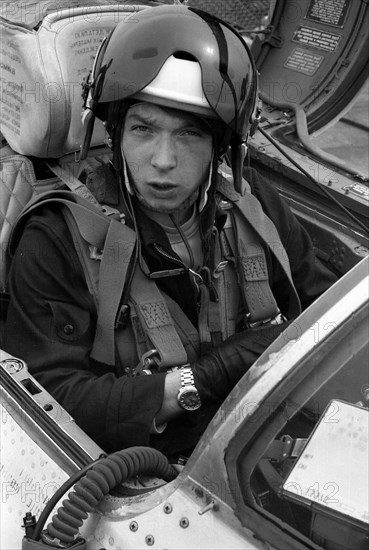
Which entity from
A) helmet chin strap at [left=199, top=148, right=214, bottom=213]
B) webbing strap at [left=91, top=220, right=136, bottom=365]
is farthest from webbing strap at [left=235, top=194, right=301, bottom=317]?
webbing strap at [left=91, top=220, right=136, bottom=365]

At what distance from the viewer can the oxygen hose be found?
1609mm

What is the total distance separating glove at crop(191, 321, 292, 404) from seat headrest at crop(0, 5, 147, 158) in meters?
0.79

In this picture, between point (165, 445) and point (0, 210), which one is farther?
point (0, 210)

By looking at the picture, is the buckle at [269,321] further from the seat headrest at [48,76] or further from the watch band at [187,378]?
the seat headrest at [48,76]

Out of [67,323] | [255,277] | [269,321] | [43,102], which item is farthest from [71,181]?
[269,321]

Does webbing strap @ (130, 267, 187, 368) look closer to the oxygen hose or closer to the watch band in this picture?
the watch band

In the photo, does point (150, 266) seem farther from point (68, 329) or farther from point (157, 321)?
point (68, 329)

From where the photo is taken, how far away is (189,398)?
82.5 inches

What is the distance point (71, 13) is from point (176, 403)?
48.4 inches

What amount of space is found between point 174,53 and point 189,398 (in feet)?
2.74

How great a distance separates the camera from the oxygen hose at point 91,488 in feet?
5.28

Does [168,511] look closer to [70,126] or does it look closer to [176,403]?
[176,403]

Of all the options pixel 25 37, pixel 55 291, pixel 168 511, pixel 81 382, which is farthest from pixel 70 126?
pixel 168 511

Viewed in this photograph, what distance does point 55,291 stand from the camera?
2193 millimetres
